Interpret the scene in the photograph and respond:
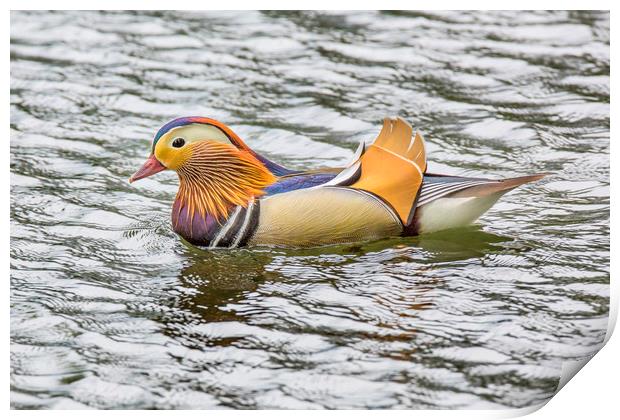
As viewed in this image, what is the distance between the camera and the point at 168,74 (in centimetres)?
1067

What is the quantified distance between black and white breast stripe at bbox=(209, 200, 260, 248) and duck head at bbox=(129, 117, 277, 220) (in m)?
0.06

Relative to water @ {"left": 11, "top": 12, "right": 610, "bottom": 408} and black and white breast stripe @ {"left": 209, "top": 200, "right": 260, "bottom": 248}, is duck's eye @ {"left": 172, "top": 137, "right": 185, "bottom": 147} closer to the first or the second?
black and white breast stripe @ {"left": 209, "top": 200, "right": 260, "bottom": 248}

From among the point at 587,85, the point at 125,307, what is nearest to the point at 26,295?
the point at 125,307

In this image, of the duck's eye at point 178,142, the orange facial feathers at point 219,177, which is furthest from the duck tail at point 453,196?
the duck's eye at point 178,142

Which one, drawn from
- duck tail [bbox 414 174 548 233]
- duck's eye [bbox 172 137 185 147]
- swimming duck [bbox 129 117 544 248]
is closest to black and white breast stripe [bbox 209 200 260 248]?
swimming duck [bbox 129 117 544 248]

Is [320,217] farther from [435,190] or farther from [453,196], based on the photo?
[453,196]

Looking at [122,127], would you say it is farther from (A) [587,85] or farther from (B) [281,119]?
(A) [587,85]

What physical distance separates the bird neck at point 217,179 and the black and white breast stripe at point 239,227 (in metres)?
0.06

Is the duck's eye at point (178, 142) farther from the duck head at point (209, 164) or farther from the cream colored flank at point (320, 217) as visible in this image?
the cream colored flank at point (320, 217)

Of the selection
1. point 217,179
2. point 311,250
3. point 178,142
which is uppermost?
point 178,142

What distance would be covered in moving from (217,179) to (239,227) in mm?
335

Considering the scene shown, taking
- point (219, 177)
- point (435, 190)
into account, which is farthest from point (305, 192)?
point (435, 190)

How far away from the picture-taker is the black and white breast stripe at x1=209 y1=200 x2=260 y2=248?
24.0 feet

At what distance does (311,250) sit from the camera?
7414mm
